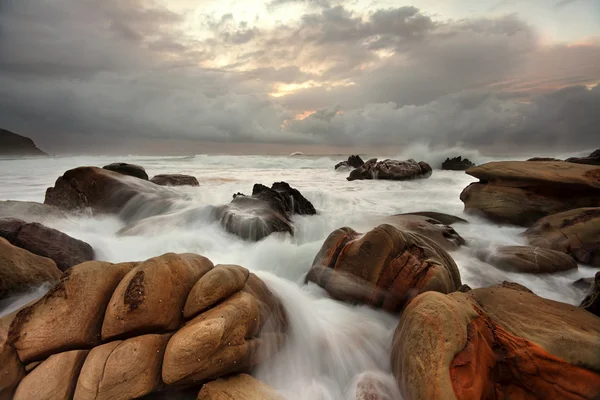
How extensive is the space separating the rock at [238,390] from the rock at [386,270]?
2.04 metres

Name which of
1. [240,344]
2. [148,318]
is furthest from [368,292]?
[148,318]

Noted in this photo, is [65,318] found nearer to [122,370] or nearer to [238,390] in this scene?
[122,370]

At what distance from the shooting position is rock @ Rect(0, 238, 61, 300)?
11.4 ft

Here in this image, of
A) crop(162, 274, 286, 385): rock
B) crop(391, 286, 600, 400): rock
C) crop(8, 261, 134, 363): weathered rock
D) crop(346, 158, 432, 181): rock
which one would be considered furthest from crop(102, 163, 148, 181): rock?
crop(346, 158, 432, 181): rock

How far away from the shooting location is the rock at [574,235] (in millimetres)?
6227

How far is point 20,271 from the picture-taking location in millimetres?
3623

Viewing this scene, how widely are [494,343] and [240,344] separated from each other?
2270 mm

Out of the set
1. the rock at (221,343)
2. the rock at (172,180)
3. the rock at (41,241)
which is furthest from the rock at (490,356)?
the rock at (172,180)

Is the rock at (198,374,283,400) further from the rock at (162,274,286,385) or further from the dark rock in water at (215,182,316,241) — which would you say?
the dark rock in water at (215,182,316,241)

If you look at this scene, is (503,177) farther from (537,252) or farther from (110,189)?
(110,189)

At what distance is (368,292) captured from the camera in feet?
14.0

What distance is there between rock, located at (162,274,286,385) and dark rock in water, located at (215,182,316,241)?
4.20m

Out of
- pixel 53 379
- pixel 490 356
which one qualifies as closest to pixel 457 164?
pixel 490 356

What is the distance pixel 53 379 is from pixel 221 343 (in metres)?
1.26
